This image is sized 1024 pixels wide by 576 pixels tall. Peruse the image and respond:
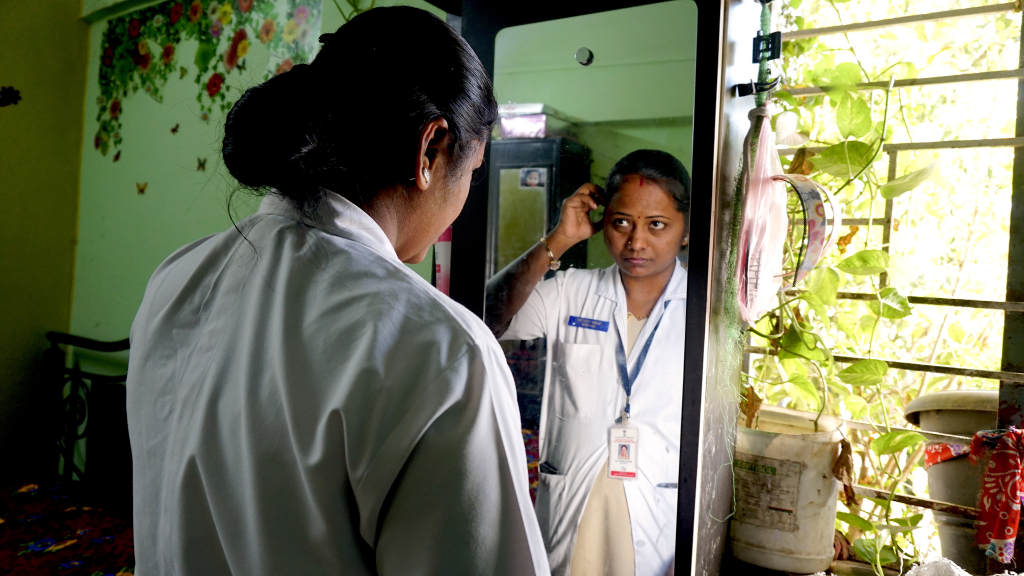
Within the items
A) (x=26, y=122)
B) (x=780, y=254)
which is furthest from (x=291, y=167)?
(x=26, y=122)

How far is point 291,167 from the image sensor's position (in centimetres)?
59

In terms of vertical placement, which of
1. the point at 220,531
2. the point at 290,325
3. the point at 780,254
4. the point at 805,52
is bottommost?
the point at 220,531

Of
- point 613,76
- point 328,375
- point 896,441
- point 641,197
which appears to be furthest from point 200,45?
point 896,441

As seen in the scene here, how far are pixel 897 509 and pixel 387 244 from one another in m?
1.64

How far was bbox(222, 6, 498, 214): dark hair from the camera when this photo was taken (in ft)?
2.02

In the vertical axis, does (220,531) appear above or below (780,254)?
below

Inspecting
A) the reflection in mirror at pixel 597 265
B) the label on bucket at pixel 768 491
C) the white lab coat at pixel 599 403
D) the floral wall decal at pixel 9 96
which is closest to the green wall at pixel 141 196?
the floral wall decal at pixel 9 96

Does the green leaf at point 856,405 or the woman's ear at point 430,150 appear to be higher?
the woman's ear at point 430,150

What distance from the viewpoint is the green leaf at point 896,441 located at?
4.53 ft

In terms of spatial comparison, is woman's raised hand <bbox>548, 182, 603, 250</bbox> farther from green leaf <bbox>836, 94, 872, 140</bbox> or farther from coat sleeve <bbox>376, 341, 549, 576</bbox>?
coat sleeve <bbox>376, 341, 549, 576</bbox>

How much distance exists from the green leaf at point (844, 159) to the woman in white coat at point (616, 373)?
18.4 inches

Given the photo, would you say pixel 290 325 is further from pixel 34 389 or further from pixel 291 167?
pixel 34 389

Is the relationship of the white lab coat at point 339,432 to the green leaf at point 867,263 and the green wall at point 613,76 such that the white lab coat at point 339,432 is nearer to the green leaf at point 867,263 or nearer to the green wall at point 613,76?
the green wall at point 613,76

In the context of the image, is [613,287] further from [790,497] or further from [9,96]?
[9,96]
